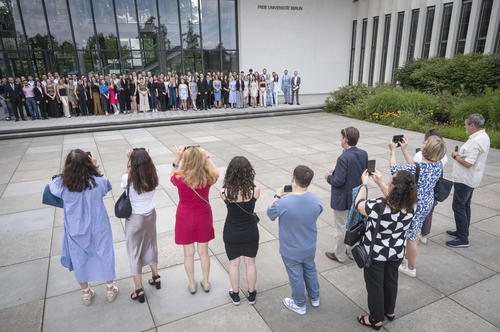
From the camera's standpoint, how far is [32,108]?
572 inches

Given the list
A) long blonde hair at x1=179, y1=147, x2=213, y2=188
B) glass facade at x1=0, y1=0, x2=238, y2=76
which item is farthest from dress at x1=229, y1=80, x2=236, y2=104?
long blonde hair at x1=179, y1=147, x2=213, y2=188

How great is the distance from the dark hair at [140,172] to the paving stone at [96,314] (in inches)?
49.1

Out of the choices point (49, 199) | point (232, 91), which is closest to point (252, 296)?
point (49, 199)

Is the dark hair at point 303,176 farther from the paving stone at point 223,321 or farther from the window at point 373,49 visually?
the window at point 373,49

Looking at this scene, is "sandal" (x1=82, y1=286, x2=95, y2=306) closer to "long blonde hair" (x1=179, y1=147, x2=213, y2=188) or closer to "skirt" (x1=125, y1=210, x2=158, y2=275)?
"skirt" (x1=125, y1=210, x2=158, y2=275)

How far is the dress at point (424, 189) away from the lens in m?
3.56

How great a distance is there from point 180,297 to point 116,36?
19618 mm

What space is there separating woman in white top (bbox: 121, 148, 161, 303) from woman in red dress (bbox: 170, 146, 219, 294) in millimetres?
267

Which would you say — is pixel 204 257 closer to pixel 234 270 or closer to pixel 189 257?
pixel 189 257

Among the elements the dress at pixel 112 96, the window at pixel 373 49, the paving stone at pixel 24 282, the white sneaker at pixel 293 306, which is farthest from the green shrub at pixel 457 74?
the paving stone at pixel 24 282

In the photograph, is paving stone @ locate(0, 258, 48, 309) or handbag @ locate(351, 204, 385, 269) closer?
handbag @ locate(351, 204, 385, 269)

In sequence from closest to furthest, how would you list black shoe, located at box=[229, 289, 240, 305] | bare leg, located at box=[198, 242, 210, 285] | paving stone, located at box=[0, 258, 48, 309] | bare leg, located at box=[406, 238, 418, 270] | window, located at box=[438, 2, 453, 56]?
black shoe, located at box=[229, 289, 240, 305] < bare leg, located at box=[198, 242, 210, 285] < paving stone, located at box=[0, 258, 48, 309] < bare leg, located at box=[406, 238, 418, 270] < window, located at box=[438, 2, 453, 56]

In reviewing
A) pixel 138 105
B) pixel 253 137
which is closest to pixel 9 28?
pixel 138 105

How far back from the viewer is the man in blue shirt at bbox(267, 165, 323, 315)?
273 centimetres
